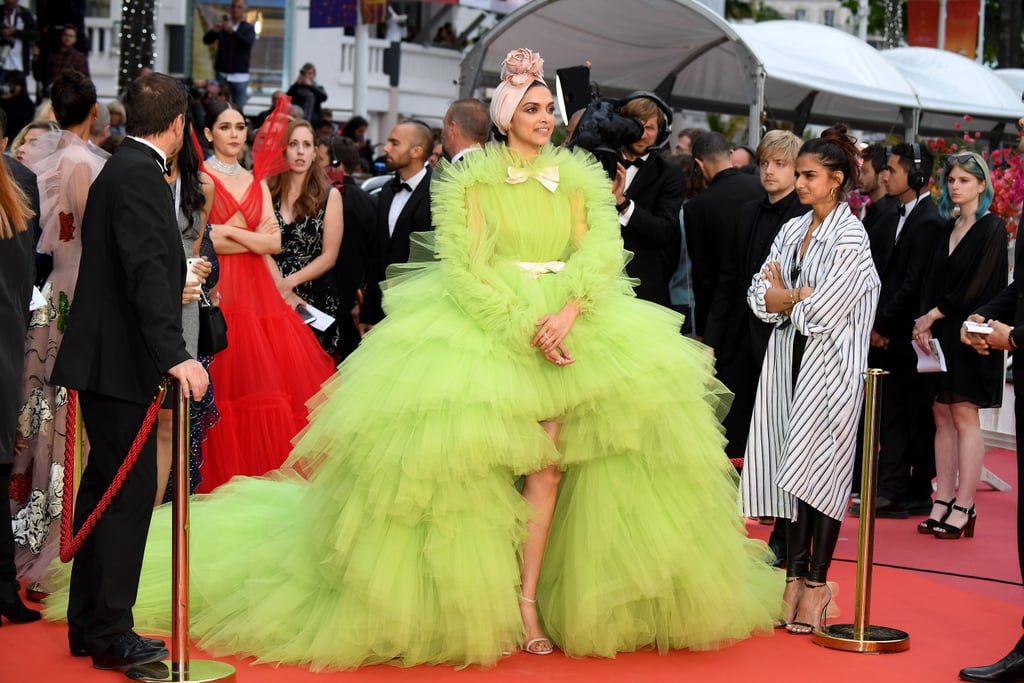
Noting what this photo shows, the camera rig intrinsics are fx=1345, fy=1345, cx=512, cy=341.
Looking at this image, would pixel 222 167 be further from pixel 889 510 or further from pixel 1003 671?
pixel 1003 671

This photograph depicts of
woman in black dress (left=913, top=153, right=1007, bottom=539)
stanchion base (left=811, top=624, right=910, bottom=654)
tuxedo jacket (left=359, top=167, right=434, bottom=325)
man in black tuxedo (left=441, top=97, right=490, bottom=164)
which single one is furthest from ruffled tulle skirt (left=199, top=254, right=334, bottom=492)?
woman in black dress (left=913, top=153, right=1007, bottom=539)

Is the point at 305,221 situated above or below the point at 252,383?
above

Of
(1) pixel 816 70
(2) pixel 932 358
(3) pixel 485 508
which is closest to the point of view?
(3) pixel 485 508

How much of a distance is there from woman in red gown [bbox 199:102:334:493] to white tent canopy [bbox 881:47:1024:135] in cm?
1226

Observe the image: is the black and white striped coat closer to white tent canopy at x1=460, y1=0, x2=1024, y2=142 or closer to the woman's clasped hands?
the woman's clasped hands

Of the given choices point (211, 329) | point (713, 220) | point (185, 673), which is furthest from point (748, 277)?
point (185, 673)

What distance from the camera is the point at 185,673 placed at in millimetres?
4473

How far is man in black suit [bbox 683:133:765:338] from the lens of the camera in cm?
823

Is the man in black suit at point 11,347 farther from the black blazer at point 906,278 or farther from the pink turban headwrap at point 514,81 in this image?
the black blazer at point 906,278

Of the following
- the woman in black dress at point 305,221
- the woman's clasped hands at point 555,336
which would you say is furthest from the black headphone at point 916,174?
the woman's clasped hands at point 555,336

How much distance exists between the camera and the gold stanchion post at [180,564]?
4.41m

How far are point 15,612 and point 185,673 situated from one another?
3.97 ft

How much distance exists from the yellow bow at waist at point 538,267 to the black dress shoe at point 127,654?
6.30 feet

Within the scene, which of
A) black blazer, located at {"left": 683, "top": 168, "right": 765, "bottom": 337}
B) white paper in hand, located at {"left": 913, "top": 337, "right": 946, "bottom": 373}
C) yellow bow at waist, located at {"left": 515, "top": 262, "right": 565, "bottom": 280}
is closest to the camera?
yellow bow at waist, located at {"left": 515, "top": 262, "right": 565, "bottom": 280}
